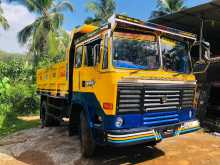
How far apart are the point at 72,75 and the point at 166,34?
2.73 metres

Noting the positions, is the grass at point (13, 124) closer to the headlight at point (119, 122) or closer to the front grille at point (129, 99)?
the headlight at point (119, 122)

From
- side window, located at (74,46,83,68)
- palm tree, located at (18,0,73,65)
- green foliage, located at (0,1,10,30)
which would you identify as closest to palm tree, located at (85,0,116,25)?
palm tree, located at (18,0,73,65)

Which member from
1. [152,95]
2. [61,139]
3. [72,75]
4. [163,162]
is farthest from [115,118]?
[61,139]

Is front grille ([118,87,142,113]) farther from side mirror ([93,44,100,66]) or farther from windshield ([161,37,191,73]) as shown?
windshield ([161,37,191,73])

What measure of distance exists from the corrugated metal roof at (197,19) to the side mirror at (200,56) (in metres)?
2.80

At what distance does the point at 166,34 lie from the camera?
6859 mm

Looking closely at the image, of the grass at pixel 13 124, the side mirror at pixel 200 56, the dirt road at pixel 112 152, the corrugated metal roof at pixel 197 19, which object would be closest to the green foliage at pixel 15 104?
the grass at pixel 13 124

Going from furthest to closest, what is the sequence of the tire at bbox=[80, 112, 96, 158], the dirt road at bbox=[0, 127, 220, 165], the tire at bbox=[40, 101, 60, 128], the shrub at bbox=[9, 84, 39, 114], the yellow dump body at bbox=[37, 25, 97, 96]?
the shrub at bbox=[9, 84, 39, 114]
the tire at bbox=[40, 101, 60, 128]
the yellow dump body at bbox=[37, 25, 97, 96]
the dirt road at bbox=[0, 127, 220, 165]
the tire at bbox=[80, 112, 96, 158]

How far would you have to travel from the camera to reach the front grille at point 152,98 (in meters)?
5.89

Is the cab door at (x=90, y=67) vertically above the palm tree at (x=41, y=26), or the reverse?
the palm tree at (x=41, y=26)

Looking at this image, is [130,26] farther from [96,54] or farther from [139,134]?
[139,134]

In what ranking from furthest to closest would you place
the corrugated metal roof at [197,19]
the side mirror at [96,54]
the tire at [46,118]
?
the tire at [46,118], the corrugated metal roof at [197,19], the side mirror at [96,54]

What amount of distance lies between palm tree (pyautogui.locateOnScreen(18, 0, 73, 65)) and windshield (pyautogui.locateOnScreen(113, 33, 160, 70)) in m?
23.2

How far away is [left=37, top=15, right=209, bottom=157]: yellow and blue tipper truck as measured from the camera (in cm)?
591
